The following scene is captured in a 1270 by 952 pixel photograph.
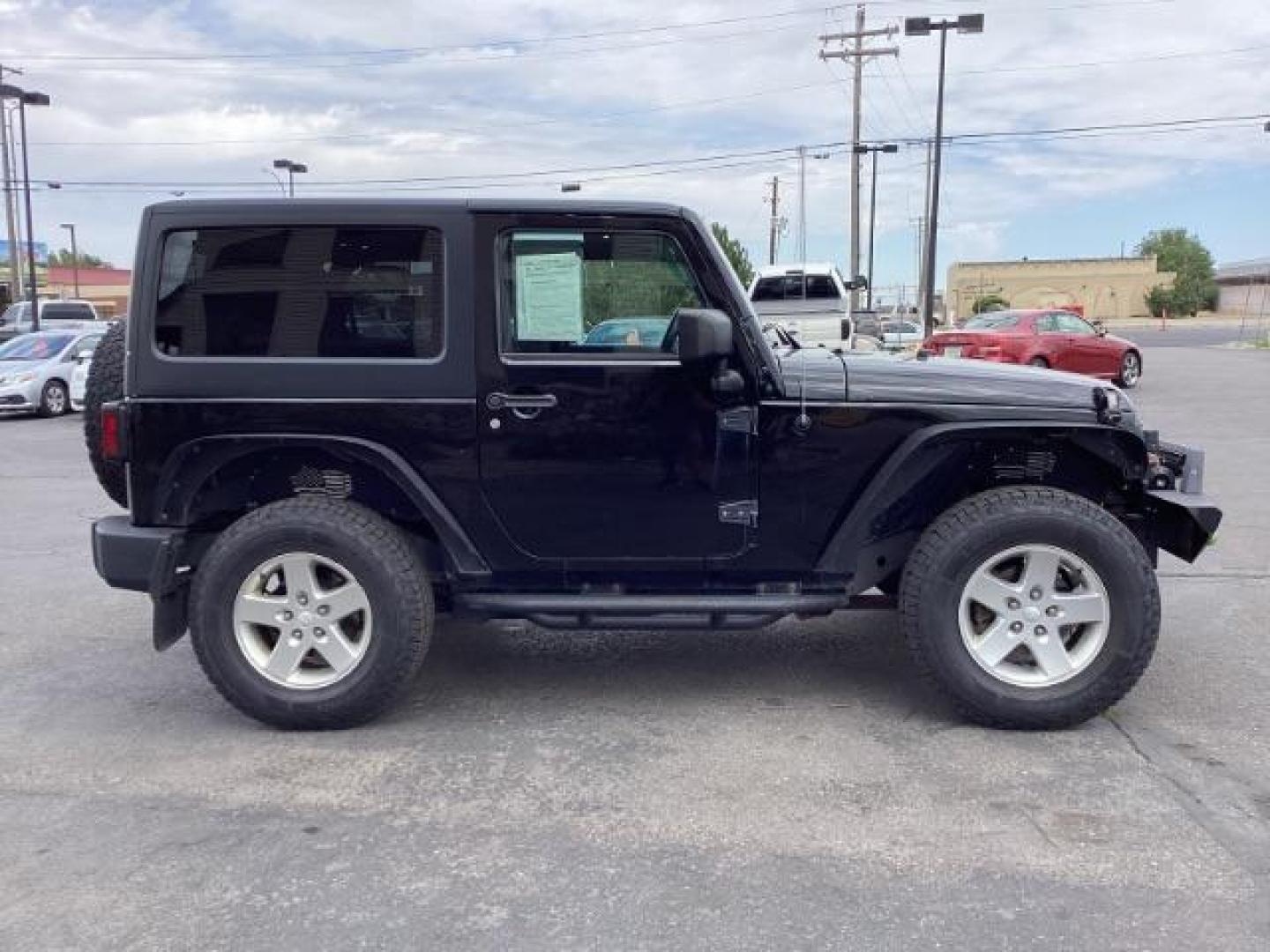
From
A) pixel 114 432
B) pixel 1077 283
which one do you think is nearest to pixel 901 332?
pixel 114 432

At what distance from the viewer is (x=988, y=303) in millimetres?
72250

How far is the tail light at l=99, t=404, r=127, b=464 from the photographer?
14.2ft

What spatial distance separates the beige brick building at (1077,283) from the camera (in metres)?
87.0

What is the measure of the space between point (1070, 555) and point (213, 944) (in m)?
3.22

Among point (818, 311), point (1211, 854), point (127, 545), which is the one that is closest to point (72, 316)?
point (818, 311)

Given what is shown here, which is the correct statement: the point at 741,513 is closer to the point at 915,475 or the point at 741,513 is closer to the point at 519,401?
the point at 915,475

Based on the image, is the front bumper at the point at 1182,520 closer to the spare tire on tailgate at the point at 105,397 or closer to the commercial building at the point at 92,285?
the spare tire on tailgate at the point at 105,397

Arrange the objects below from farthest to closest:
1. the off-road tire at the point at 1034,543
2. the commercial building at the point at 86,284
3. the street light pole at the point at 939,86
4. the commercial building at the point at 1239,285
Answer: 1. the commercial building at the point at 1239,285
2. the commercial building at the point at 86,284
3. the street light pole at the point at 939,86
4. the off-road tire at the point at 1034,543

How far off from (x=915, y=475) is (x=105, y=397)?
3300mm

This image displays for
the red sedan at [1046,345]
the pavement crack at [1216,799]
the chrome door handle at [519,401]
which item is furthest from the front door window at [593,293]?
the red sedan at [1046,345]

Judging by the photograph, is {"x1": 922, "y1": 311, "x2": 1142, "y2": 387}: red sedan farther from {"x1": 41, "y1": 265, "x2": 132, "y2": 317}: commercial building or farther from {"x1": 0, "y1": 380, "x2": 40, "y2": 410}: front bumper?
{"x1": 41, "y1": 265, "x2": 132, "y2": 317}: commercial building

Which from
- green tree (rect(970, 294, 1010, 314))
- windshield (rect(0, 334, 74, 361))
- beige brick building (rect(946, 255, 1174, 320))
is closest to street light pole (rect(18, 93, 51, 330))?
windshield (rect(0, 334, 74, 361))

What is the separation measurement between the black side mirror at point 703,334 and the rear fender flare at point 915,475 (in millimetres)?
838

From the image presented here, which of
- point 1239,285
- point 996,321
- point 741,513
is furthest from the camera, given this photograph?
point 1239,285
